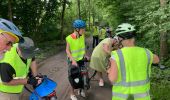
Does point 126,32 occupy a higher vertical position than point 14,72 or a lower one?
higher

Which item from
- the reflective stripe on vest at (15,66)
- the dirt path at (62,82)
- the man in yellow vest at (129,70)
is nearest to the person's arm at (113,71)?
the man in yellow vest at (129,70)

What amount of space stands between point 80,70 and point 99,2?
3105 centimetres

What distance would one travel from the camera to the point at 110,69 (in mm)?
4594

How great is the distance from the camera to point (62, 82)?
1270 centimetres

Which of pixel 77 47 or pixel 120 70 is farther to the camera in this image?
pixel 77 47

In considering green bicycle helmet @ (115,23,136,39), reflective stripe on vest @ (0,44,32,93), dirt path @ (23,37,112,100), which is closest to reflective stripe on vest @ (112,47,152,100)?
green bicycle helmet @ (115,23,136,39)

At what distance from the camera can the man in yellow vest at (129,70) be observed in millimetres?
4590

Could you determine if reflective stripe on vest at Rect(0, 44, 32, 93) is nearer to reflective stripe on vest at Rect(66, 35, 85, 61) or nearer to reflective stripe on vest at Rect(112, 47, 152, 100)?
reflective stripe on vest at Rect(112, 47, 152, 100)

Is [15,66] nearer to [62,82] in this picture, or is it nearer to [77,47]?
[77,47]

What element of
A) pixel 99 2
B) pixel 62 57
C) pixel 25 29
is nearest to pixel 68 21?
pixel 99 2

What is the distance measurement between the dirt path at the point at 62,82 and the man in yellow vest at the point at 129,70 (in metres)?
5.37

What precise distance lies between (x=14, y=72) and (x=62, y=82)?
8.14m

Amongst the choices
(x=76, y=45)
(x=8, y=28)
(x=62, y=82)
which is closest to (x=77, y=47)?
(x=76, y=45)

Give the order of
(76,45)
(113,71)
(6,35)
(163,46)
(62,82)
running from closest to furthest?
(6,35), (113,71), (76,45), (62,82), (163,46)
